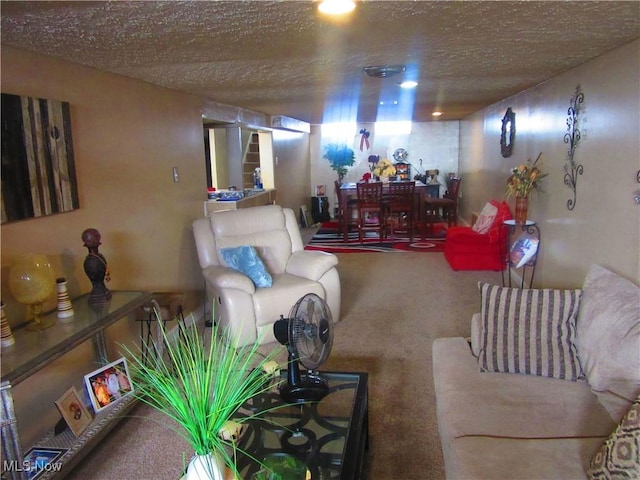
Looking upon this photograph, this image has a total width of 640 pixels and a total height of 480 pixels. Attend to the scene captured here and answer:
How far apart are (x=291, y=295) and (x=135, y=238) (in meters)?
1.14

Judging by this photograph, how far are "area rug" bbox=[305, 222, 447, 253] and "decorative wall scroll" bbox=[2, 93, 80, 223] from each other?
14.0ft

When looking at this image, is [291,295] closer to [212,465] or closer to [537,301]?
[537,301]

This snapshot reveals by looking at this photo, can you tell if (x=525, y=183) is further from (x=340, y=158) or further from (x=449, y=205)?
(x=340, y=158)

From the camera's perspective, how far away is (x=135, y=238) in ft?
10.1

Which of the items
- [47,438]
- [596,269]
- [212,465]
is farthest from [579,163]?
[47,438]

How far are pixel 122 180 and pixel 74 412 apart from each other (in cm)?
143

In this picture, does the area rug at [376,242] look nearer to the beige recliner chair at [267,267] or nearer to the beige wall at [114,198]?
the beige recliner chair at [267,267]

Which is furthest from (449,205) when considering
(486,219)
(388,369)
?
(388,369)

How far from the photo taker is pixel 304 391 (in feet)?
6.50

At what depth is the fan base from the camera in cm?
197

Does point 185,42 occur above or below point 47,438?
above

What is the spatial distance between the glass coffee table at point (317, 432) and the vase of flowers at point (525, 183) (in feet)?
8.34

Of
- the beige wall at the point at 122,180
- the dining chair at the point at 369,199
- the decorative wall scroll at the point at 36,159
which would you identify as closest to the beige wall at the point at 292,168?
the dining chair at the point at 369,199

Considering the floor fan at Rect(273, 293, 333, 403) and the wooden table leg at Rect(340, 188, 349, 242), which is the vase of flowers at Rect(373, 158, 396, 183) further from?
the floor fan at Rect(273, 293, 333, 403)
